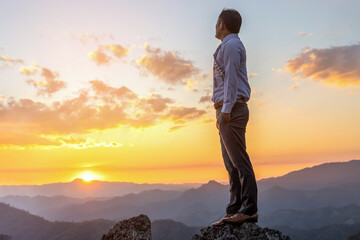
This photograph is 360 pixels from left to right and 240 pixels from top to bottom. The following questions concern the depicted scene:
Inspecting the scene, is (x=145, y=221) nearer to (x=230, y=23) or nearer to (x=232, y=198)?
(x=232, y=198)

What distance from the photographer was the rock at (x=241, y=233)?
4.34 m

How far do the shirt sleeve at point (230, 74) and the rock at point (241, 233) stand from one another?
1887 millimetres

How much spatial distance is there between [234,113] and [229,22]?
1691mm

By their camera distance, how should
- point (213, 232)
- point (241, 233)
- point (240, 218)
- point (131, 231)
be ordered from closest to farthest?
point (241, 233), point (240, 218), point (213, 232), point (131, 231)

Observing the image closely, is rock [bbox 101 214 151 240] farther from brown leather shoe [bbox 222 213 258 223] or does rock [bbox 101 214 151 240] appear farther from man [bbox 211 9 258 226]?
brown leather shoe [bbox 222 213 258 223]

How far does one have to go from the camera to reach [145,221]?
629 centimetres

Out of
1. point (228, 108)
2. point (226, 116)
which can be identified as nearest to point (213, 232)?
point (226, 116)

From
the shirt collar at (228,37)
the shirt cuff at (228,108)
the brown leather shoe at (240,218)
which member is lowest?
the brown leather shoe at (240,218)

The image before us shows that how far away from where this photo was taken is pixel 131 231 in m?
5.93

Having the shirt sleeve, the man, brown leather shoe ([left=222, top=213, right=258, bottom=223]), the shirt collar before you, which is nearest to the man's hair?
the man

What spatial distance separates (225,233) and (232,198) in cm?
73

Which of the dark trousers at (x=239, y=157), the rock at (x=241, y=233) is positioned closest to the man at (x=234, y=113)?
the dark trousers at (x=239, y=157)

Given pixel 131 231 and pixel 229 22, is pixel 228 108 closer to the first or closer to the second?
pixel 229 22

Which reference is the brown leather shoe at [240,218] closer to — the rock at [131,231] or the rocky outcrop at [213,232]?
the rocky outcrop at [213,232]
